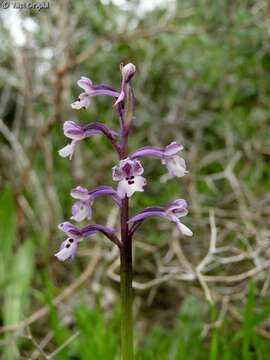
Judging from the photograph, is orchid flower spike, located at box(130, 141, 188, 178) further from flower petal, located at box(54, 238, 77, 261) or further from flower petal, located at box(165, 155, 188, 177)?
flower petal, located at box(54, 238, 77, 261)

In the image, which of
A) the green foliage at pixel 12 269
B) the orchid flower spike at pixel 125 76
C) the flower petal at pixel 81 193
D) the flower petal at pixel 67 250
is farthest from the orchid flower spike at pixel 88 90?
the green foliage at pixel 12 269

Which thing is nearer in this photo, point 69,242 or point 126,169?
point 126,169

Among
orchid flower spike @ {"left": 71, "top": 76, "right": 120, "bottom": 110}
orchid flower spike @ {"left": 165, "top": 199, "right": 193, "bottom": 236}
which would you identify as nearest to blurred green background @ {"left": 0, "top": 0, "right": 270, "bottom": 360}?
orchid flower spike @ {"left": 165, "top": 199, "right": 193, "bottom": 236}

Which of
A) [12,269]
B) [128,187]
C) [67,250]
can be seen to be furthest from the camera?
[12,269]

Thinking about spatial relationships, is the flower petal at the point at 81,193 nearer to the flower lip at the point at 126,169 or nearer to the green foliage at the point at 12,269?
the flower lip at the point at 126,169

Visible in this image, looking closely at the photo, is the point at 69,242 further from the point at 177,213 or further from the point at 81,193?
the point at 177,213

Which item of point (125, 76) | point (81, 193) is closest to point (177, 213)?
point (81, 193)
